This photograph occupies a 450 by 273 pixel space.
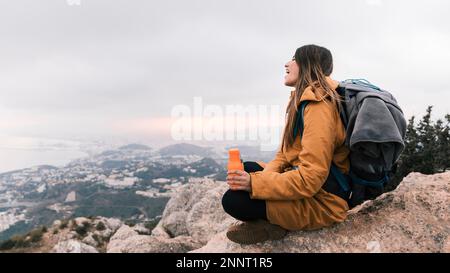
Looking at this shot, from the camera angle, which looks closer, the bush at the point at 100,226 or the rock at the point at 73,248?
the rock at the point at 73,248

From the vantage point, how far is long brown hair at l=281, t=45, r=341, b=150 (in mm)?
3701

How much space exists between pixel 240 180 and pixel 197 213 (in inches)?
262

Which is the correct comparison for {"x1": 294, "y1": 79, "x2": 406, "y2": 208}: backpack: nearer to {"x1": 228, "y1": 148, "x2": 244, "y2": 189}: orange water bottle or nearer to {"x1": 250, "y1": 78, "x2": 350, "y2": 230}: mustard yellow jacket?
{"x1": 250, "y1": 78, "x2": 350, "y2": 230}: mustard yellow jacket

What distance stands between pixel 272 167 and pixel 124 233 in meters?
9.70

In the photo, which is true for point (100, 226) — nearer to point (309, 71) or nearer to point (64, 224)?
point (64, 224)

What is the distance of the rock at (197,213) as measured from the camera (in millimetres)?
9188

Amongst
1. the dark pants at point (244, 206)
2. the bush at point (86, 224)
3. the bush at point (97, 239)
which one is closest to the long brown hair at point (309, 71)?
the dark pants at point (244, 206)

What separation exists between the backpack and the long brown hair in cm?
11

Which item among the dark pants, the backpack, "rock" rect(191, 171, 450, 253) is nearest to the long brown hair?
the backpack

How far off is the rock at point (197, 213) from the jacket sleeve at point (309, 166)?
454cm

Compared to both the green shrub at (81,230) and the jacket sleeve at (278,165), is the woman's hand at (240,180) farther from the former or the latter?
the green shrub at (81,230)

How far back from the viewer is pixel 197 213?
32.1 feet

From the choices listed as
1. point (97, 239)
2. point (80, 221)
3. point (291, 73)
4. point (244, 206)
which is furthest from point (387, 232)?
point (80, 221)
